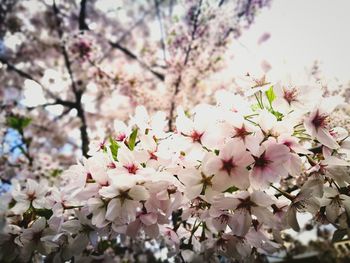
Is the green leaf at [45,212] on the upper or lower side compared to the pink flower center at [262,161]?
upper

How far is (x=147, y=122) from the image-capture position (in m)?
1.65

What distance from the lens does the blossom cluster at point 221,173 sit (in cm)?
122

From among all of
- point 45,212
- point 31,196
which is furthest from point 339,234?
point 31,196

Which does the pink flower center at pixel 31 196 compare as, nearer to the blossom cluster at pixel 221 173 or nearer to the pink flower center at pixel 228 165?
the blossom cluster at pixel 221 173

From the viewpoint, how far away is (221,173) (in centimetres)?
121

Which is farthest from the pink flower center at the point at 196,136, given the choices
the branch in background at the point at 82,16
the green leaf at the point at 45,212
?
the branch in background at the point at 82,16

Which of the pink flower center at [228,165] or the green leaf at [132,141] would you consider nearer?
the pink flower center at [228,165]

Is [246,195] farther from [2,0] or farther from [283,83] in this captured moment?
[2,0]

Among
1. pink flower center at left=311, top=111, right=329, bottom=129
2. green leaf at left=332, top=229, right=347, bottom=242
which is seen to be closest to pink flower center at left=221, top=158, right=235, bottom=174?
pink flower center at left=311, top=111, right=329, bottom=129

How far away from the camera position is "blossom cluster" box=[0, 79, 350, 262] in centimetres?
122

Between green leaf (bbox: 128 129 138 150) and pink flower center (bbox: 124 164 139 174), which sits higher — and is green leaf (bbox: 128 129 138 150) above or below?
above

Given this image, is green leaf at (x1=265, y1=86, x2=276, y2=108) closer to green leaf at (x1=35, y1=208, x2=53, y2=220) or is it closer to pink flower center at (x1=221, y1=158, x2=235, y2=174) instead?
pink flower center at (x1=221, y1=158, x2=235, y2=174)

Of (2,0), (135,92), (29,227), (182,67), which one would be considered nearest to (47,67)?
(2,0)

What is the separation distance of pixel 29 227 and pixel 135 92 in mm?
5504
